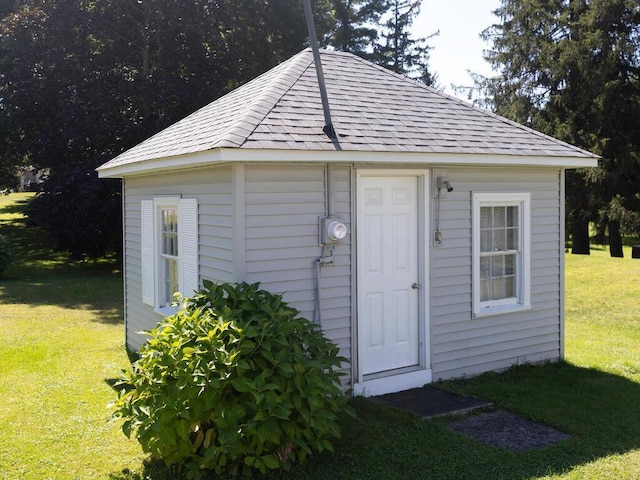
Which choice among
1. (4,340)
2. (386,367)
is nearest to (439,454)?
(386,367)

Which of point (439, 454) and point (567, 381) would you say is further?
point (567, 381)

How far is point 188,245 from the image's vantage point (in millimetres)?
7086

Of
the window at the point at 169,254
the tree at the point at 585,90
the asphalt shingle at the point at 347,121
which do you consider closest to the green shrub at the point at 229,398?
the asphalt shingle at the point at 347,121

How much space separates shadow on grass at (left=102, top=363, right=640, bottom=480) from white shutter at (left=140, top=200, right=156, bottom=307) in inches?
128

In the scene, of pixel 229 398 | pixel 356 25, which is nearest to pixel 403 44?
pixel 356 25

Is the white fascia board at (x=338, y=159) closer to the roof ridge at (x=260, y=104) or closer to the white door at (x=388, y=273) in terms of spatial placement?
the roof ridge at (x=260, y=104)

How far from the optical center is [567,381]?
24.5 feet

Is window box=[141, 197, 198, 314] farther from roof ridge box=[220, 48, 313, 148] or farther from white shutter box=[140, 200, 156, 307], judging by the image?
roof ridge box=[220, 48, 313, 148]

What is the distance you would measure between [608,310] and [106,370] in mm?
9419

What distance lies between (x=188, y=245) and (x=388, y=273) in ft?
7.15

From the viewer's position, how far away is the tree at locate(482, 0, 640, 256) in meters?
23.3

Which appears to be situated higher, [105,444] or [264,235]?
[264,235]

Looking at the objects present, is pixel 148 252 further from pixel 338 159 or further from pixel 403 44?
pixel 403 44

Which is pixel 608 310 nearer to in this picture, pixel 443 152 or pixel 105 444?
pixel 443 152
